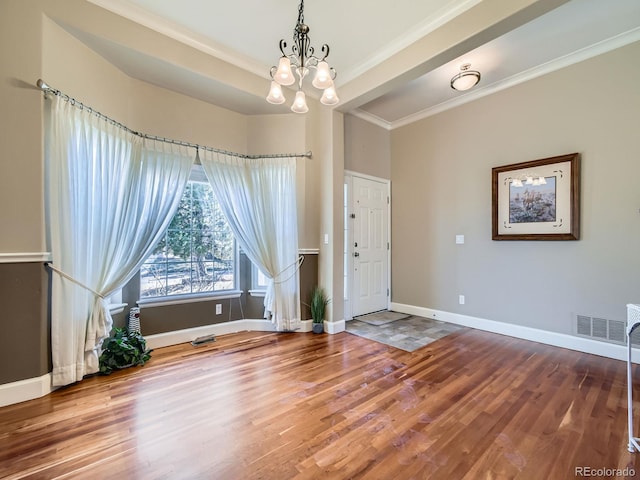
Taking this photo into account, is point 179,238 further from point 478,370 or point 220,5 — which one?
point 478,370

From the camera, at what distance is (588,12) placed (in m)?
2.35

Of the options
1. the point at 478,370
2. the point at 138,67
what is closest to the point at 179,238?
the point at 138,67

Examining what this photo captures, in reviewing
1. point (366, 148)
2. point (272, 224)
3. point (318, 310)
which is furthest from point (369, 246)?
point (272, 224)

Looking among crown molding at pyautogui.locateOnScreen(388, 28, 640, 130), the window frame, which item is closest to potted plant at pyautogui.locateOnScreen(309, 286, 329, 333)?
the window frame

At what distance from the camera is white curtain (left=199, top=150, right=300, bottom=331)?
3.42 m

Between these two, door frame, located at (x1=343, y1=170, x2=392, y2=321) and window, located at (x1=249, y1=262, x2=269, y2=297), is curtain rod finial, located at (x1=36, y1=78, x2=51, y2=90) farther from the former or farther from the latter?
door frame, located at (x1=343, y1=170, x2=392, y2=321)

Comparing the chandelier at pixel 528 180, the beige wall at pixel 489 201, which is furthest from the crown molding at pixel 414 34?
the chandelier at pixel 528 180

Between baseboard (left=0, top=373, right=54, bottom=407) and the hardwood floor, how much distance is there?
0.09 m

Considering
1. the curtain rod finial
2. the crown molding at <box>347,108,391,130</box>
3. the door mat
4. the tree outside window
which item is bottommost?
the door mat

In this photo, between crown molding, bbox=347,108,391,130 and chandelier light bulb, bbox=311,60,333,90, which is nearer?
chandelier light bulb, bbox=311,60,333,90

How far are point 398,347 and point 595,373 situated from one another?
1.70 meters

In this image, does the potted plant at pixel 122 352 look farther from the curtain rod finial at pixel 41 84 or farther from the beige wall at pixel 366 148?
the beige wall at pixel 366 148

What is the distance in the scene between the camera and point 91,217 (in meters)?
2.38

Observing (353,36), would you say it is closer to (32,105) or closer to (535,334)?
(32,105)
